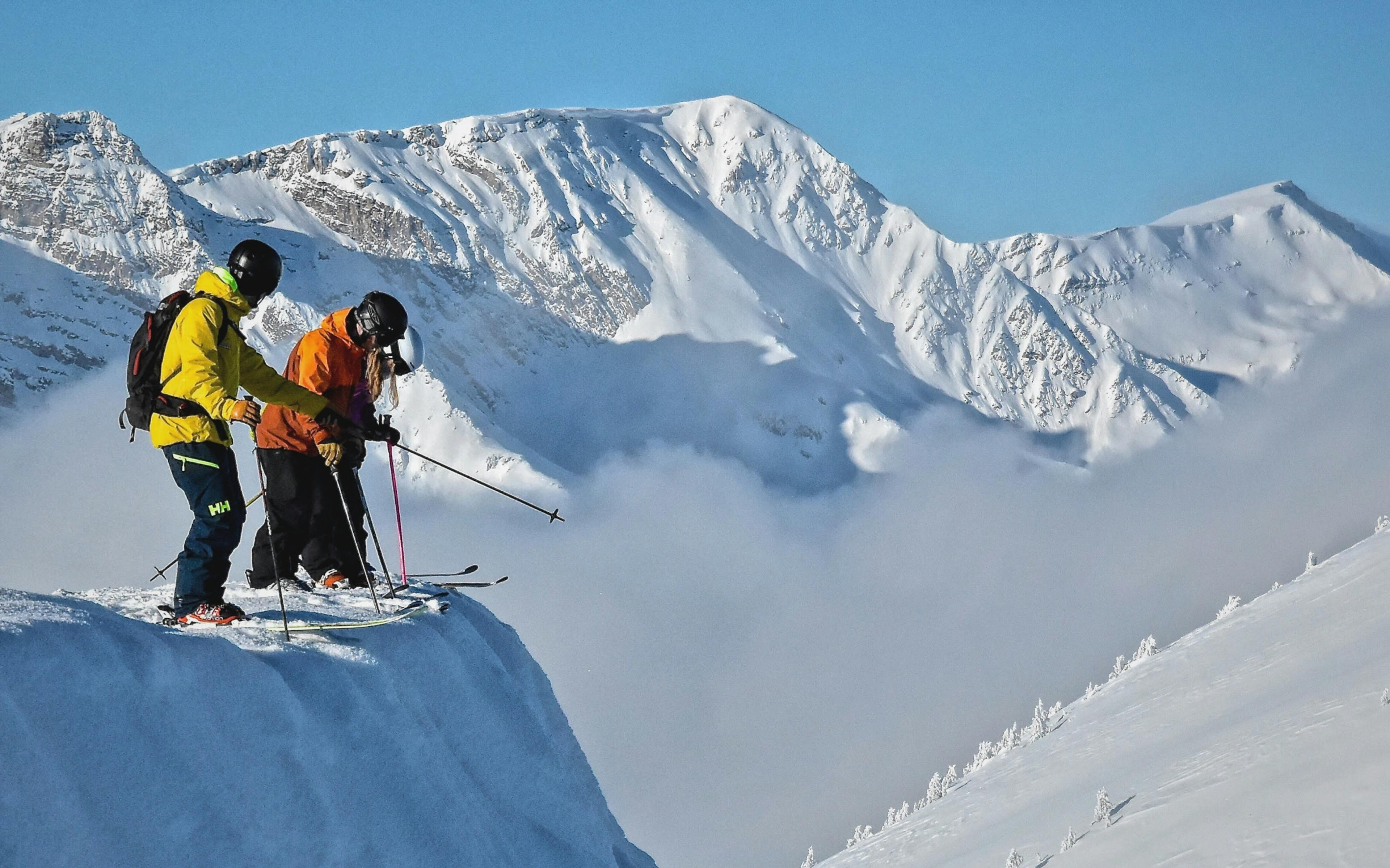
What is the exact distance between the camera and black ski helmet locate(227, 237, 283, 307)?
7.17m

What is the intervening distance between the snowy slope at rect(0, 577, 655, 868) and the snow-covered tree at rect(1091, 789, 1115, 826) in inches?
979

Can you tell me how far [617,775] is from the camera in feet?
646

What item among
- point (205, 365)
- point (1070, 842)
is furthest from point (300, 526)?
point (1070, 842)

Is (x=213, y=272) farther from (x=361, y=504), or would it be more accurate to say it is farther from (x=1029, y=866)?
(x=1029, y=866)

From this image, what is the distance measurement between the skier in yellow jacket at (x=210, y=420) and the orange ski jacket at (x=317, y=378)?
1.31 m

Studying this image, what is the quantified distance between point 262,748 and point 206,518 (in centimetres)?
234

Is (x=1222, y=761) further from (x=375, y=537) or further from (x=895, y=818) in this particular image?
(x=895, y=818)

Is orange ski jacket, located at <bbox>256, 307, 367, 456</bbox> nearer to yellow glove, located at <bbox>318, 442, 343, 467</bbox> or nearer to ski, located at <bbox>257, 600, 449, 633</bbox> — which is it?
yellow glove, located at <bbox>318, 442, 343, 467</bbox>

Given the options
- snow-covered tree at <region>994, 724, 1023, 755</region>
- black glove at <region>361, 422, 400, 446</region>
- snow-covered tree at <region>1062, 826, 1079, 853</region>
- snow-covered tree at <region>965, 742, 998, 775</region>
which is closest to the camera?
black glove at <region>361, 422, 400, 446</region>

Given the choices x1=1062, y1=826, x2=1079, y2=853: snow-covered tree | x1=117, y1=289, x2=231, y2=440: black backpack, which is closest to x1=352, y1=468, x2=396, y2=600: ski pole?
x1=117, y1=289, x2=231, y2=440: black backpack

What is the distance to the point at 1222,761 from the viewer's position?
2880 centimetres

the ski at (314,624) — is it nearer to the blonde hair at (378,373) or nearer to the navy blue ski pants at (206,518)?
the navy blue ski pants at (206,518)

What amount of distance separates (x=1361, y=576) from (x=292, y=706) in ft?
155

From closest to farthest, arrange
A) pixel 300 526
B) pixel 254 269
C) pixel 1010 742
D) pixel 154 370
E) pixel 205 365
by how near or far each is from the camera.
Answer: pixel 205 365 → pixel 154 370 → pixel 254 269 → pixel 300 526 → pixel 1010 742
